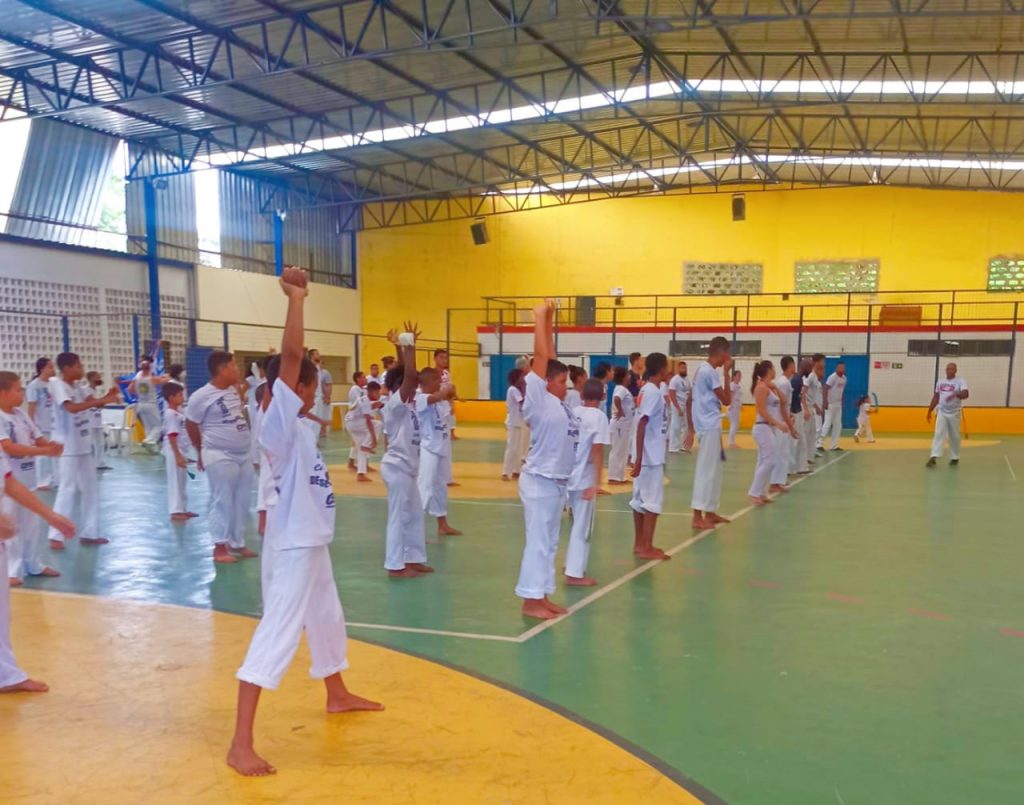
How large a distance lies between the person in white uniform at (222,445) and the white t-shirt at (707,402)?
5.05 metres

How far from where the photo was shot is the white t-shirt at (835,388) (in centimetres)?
1809

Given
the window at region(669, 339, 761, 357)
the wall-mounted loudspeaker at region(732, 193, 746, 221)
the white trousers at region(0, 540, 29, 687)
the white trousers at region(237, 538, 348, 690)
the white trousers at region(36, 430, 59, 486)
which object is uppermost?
the wall-mounted loudspeaker at region(732, 193, 746, 221)

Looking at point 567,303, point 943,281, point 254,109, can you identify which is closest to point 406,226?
point 567,303

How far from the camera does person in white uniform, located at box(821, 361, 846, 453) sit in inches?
714

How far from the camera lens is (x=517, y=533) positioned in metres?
9.69

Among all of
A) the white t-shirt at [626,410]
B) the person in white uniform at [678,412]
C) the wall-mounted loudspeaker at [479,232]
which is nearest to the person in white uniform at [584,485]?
the white t-shirt at [626,410]

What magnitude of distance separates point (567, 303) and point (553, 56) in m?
14.6

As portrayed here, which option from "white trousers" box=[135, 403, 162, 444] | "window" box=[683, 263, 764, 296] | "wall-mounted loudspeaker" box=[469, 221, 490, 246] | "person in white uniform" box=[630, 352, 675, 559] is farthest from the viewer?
"window" box=[683, 263, 764, 296]

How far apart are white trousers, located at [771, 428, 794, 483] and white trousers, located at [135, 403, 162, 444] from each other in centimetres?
1326

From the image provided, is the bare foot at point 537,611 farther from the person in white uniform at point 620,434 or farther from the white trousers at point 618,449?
the white trousers at point 618,449

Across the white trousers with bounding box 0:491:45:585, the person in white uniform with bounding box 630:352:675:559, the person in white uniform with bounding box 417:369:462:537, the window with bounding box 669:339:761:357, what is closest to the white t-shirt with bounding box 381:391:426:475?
the person in white uniform with bounding box 417:369:462:537

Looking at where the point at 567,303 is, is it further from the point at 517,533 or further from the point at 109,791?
the point at 109,791

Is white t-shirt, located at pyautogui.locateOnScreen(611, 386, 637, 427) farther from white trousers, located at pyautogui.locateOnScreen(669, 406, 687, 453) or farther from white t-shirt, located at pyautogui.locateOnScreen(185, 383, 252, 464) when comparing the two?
white t-shirt, located at pyautogui.locateOnScreen(185, 383, 252, 464)

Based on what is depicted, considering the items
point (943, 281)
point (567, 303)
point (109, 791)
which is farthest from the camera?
point (567, 303)
